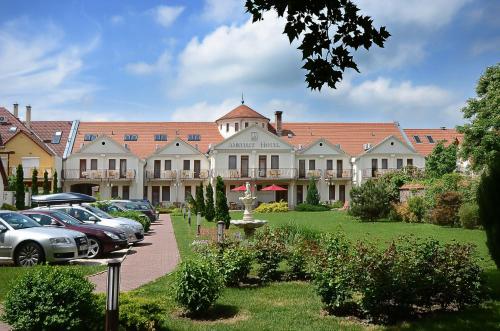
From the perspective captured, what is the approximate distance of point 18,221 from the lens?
14.4 m

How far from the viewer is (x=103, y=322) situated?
21.4 ft

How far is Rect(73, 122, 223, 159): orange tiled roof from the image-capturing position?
59.7m

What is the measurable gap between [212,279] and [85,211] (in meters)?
12.7

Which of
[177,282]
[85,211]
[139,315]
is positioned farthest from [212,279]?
[85,211]

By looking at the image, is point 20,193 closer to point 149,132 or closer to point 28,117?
point 28,117

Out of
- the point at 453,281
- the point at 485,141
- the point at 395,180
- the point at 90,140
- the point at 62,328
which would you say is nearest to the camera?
the point at 62,328

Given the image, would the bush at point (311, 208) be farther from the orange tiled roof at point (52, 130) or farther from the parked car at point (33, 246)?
the parked car at point (33, 246)

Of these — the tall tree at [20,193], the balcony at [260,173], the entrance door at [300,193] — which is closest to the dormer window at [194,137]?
the balcony at [260,173]

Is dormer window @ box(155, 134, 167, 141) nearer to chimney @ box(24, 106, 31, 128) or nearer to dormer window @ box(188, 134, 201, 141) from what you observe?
dormer window @ box(188, 134, 201, 141)

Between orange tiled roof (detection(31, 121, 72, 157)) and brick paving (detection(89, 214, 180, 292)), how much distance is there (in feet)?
131

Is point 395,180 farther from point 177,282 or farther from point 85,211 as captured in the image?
point 177,282

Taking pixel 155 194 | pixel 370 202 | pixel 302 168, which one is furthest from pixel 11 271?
pixel 302 168

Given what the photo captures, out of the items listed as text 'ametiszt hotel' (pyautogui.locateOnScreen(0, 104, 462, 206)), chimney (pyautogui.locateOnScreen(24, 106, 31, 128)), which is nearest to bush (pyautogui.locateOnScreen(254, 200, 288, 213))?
text 'ametiszt hotel' (pyautogui.locateOnScreen(0, 104, 462, 206))

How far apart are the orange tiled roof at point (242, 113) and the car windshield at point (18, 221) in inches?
1791
